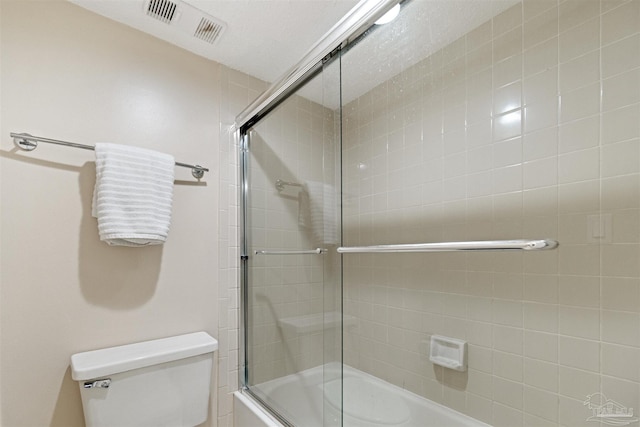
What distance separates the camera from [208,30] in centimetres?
141

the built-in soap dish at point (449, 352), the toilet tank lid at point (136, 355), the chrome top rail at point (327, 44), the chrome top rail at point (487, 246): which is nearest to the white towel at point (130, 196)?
the toilet tank lid at point (136, 355)

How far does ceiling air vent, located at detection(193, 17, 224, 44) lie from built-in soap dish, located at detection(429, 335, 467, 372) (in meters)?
1.67

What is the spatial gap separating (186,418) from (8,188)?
1.07 m

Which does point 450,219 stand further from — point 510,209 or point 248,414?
point 248,414

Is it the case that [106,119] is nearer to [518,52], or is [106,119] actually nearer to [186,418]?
[186,418]

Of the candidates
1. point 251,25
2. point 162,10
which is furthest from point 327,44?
point 162,10

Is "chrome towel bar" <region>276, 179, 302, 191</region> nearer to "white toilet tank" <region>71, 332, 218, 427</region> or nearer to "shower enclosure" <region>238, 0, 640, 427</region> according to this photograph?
"shower enclosure" <region>238, 0, 640, 427</region>

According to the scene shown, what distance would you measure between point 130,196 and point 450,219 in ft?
4.30

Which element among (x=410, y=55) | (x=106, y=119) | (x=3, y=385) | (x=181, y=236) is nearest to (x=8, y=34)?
(x=106, y=119)

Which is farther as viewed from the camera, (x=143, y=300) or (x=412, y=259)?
(x=412, y=259)

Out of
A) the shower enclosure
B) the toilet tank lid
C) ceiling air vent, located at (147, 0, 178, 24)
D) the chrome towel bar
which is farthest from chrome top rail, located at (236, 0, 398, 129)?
the toilet tank lid

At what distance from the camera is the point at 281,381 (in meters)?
1.47

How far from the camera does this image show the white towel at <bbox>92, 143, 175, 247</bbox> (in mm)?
1186

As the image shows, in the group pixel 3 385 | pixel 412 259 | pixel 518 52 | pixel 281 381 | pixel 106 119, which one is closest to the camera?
pixel 3 385
